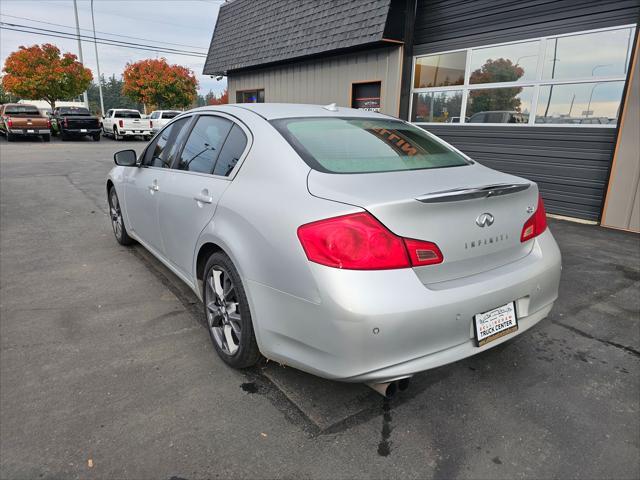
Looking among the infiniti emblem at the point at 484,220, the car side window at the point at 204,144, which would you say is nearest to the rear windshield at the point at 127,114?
the car side window at the point at 204,144

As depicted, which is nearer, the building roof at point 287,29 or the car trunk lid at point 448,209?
the car trunk lid at point 448,209

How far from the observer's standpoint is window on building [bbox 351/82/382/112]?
1039 cm

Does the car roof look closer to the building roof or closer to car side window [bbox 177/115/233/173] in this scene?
car side window [bbox 177/115/233/173]

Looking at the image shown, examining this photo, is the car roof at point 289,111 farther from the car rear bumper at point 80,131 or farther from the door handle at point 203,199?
the car rear bumper at point 80,131

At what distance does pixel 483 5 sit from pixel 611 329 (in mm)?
6898

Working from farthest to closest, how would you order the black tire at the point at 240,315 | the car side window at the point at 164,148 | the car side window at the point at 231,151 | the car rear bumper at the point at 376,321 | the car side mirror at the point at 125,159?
the car side mirror at the point at 125,159
the car side window at the point at 164,148
the car side window at the point at 231,151
the black tire at the point at 240,315
the car rear bumper at the point at 376,321

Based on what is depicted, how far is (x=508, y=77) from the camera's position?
26.1 ft

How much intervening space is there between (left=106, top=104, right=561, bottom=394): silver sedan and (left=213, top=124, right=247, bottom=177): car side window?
1 centimetres

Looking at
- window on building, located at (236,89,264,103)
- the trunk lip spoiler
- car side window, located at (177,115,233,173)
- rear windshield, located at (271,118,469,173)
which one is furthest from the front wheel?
window on building, located at (236,89,264,103)

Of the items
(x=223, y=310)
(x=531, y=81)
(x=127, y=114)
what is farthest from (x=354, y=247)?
(x=127, y=114)

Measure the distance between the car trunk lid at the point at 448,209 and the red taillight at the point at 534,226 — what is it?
5 cm

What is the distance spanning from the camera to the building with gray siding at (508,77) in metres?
6.68

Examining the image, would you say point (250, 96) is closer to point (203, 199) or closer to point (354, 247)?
point (203, 199)

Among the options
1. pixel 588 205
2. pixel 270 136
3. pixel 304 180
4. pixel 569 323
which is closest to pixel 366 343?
pixel 304 180
